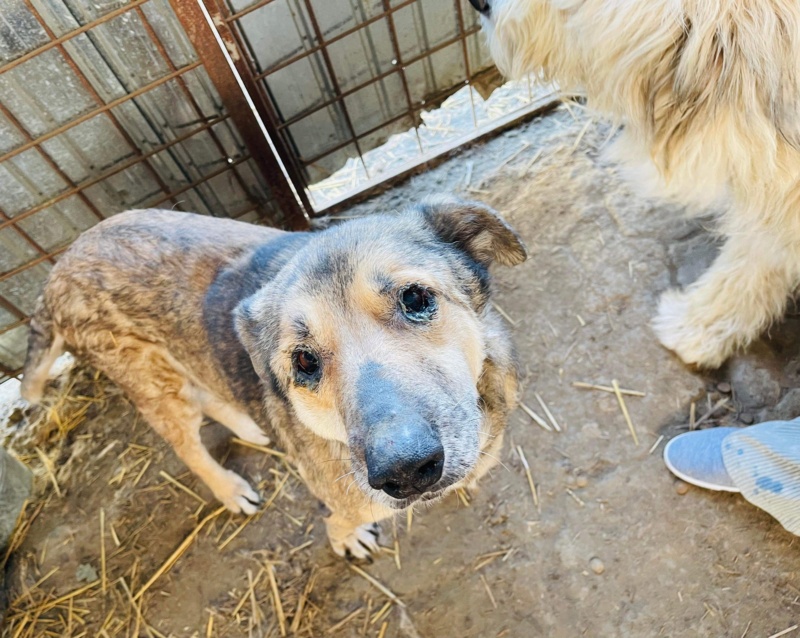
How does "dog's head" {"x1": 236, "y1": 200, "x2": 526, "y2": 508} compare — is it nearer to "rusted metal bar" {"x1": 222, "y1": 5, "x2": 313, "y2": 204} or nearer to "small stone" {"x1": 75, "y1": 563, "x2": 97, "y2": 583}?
"rusted metal bar" {"x1": 222, "y1": 5, "x2": 313, "y2": 204}

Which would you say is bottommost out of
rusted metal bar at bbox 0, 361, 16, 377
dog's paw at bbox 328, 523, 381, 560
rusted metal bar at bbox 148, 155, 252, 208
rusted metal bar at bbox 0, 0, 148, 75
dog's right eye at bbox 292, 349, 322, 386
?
dog's paw at bbox 328, 523, 381, 560

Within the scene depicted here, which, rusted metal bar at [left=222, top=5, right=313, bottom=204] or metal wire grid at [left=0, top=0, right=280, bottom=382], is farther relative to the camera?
rusted metal bar at [left=222, top=5, right=313, bottom=204]

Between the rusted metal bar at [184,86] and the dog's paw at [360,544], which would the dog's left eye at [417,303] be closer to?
the dog's paw at [360,544]

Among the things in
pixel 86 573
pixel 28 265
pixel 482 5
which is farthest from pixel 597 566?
pixel 28 265

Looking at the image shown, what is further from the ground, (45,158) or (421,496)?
(45,158)

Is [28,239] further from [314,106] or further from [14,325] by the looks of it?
[314,106]

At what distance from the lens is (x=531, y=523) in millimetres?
2764

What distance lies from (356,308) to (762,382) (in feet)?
7.59

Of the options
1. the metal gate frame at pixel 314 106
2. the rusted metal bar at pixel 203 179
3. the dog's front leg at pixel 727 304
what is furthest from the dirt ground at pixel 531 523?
the rusted metal bar at pixel 203 179

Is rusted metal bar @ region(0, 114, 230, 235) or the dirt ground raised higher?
rusted metal bar @ region(0, 114, 230, 235)

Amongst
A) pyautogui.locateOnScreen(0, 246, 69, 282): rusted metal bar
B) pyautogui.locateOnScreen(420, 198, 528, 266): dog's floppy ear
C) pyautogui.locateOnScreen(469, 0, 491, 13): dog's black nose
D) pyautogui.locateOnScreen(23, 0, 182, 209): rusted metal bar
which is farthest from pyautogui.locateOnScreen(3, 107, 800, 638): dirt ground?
pyautogui.locateOnScreen(469, 0, 491, 13): dog's black nose

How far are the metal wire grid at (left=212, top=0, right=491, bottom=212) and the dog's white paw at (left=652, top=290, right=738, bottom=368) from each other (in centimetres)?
206

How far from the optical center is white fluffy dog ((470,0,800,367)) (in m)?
1.51

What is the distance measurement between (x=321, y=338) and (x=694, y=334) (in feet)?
7.01
